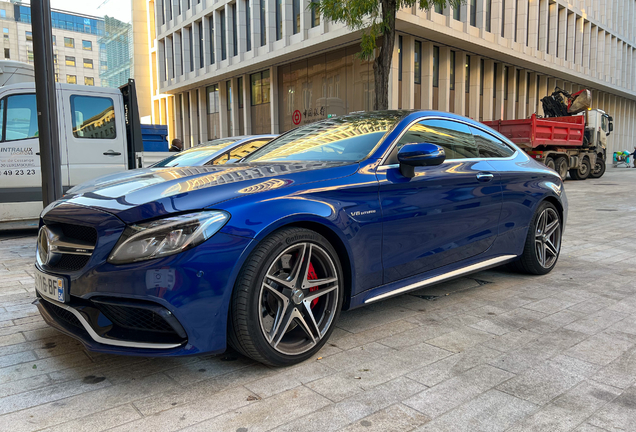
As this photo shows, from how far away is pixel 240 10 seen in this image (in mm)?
27172

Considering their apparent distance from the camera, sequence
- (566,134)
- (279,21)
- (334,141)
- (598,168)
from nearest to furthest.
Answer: (334,141)
(566,134)
(598,168)
(279,21)

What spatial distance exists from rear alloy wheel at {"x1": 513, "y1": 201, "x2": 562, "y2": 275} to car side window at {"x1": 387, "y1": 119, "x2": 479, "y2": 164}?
1.07 meters

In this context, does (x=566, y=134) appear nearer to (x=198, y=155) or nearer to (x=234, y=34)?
(x=198, y=155)

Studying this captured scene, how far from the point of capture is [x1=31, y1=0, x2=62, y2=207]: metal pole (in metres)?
5.32

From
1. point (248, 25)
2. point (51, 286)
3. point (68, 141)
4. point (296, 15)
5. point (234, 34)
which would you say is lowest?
point (51, 286)

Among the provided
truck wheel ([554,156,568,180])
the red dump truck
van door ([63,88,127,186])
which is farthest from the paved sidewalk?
truck wheel ([554,156,568,180])

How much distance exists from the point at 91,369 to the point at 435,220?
2.30 m

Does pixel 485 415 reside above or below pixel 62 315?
below

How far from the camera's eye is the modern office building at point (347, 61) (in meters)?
22.4

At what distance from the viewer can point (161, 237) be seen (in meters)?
2.31

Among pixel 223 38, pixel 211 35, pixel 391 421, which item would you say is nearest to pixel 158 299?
pixel 391 421

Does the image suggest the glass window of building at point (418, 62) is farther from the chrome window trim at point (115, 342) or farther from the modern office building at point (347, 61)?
the chrome window trim at point (115, 342)

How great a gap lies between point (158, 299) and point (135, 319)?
216 millimetres

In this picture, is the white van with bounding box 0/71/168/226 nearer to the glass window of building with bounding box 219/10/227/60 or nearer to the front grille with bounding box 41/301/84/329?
the front grille with bounding box 41/301/84/329
